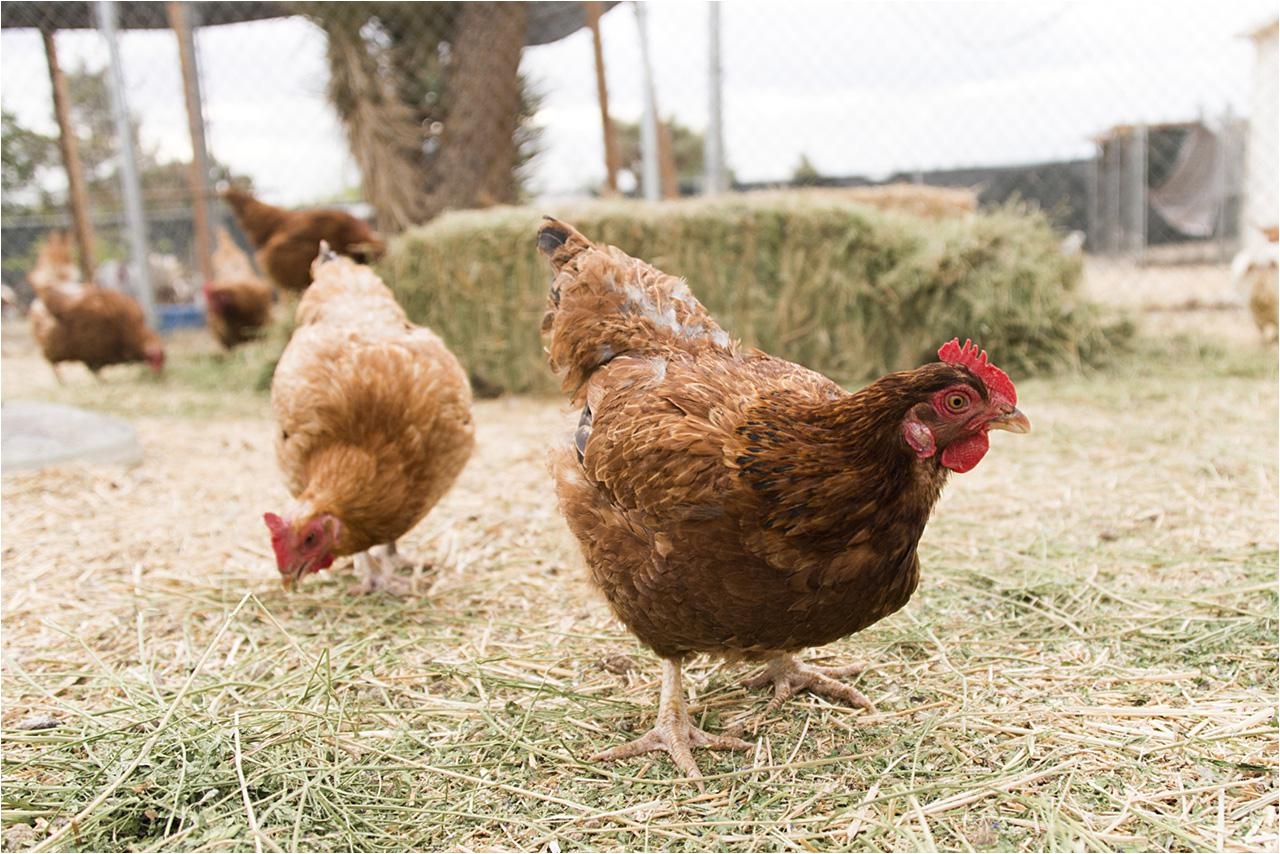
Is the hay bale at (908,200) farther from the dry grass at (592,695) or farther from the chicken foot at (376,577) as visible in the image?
the chicken foot at (376,577)

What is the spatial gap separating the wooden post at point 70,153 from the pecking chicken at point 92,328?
4.35 ft

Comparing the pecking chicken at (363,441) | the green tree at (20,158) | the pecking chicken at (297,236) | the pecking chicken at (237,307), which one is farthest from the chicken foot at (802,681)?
the green tree at (20,158)

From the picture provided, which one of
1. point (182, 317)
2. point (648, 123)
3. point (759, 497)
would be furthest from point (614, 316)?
point (182, 317)

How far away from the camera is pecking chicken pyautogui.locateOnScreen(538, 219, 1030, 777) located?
78.1 inches

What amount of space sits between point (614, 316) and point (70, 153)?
8953mm

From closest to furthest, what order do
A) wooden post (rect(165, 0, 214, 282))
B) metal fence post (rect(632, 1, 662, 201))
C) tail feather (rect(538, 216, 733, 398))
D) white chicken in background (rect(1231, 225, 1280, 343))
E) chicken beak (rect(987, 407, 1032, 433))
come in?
1. chicken beak (rect(987, 407, 1032, 433))
2. tail feather (rect(538, 216, 733, 398))
3. white chicken in background (rect(1231, 225, 1280, 343))
4. metal fence post (rect(632, 1, 662, 201))
5. wooden post (rect(165, 0, 214, 282))

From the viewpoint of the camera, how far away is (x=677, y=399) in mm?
2332

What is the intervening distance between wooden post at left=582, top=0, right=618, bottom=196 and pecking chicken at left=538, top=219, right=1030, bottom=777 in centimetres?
590

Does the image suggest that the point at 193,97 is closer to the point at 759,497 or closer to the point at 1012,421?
the point at 759,497

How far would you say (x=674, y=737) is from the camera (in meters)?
2.30

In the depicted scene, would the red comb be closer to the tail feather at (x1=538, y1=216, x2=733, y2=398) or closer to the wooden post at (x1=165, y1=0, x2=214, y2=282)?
the tail feather at (x1=538, y1=216, x2=733, y2=398)

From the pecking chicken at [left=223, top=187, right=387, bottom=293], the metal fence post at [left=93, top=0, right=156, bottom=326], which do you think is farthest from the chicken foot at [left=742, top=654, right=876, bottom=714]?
the metal fence post at [left=93, top=0, right=156, bottom=326]

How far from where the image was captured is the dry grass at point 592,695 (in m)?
1.97

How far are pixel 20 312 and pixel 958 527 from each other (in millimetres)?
14765
